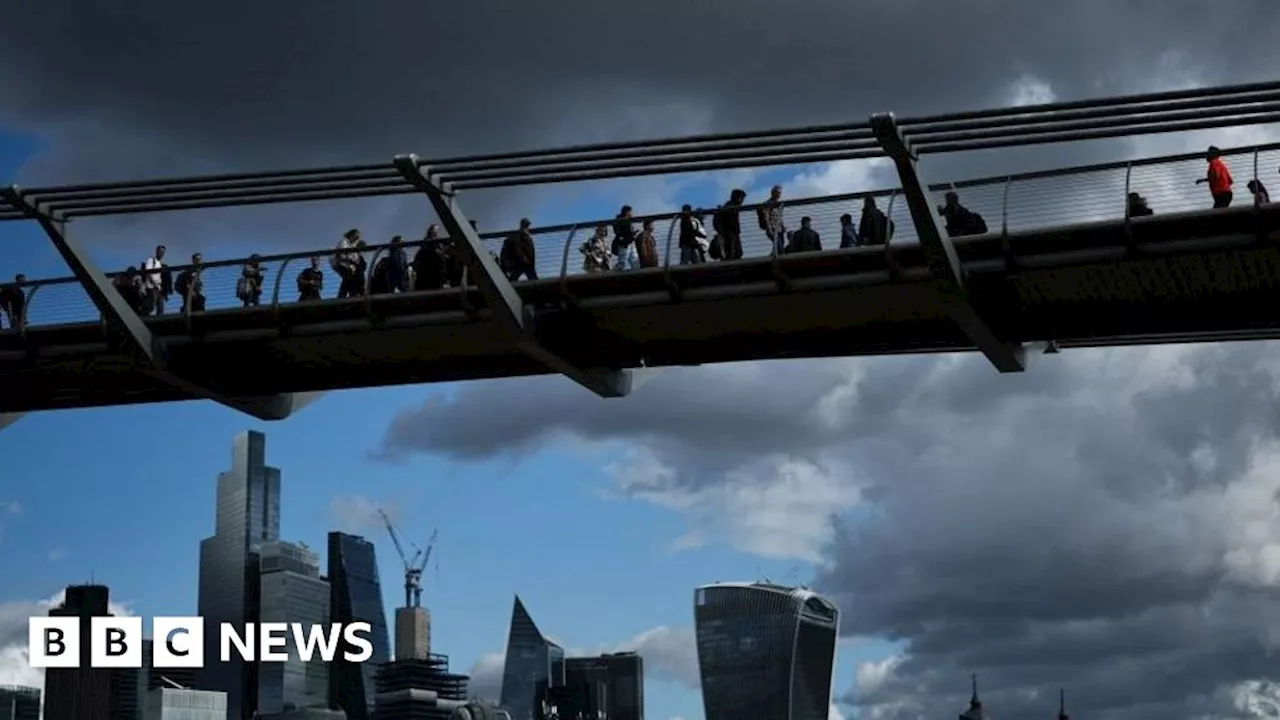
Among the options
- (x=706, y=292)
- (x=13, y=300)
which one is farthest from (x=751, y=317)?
(x=13, y=300)

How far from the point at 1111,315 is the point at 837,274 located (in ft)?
15.8

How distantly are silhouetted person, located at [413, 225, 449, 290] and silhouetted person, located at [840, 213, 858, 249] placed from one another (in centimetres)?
785

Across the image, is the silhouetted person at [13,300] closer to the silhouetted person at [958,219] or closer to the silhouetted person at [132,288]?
the silhouetted person at [132,288]

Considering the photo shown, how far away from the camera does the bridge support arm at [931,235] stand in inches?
1495

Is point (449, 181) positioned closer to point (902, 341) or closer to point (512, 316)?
point (512, 316)

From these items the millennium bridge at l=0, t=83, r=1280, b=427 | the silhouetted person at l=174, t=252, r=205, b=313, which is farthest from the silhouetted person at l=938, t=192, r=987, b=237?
the silhouetted person at l=174, t=252, r=205, b=313

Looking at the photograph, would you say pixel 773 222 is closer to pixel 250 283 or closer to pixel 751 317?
pixel 751 317

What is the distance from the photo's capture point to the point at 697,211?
139 feet

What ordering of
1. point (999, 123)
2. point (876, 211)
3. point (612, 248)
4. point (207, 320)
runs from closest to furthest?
point (999, 123) → point (876, 211) → point (612, 248) → point (207, 320)

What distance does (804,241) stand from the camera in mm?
41219

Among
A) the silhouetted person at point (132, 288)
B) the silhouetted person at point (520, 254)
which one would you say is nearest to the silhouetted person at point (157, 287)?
the silhouetted person at point (132, 288)

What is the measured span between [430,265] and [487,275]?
2863 millimetres

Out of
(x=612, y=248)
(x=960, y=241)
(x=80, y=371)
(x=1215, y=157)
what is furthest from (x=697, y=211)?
(x=80, y=371)

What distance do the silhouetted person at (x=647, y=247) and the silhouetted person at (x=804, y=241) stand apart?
8.77 ft
